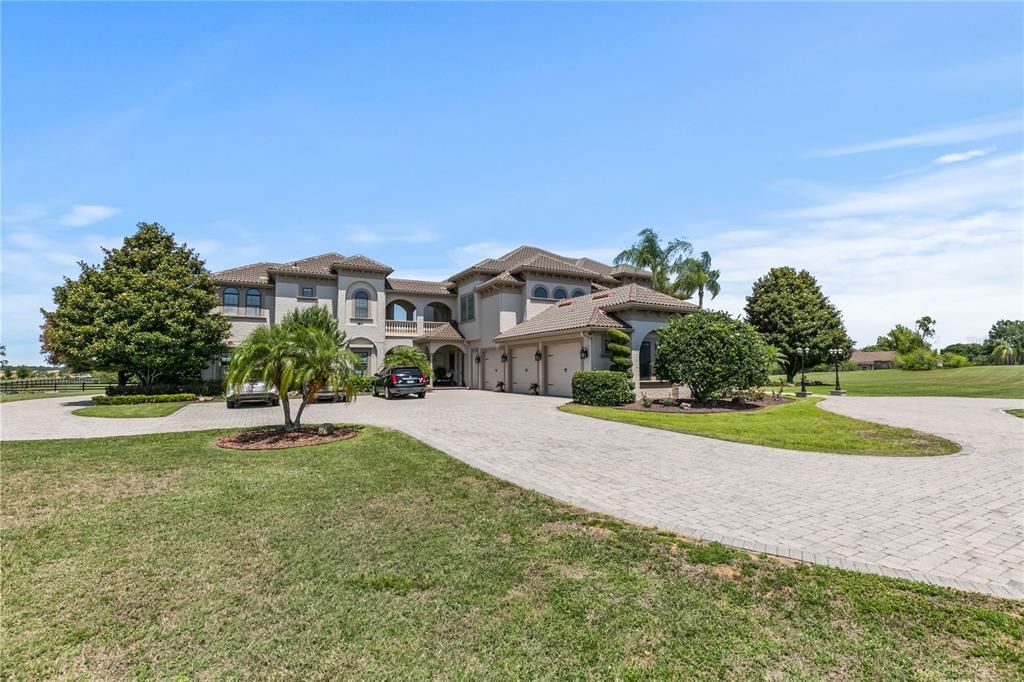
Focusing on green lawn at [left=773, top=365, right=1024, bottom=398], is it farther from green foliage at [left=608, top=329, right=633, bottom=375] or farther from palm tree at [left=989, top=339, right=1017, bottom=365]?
palm tree at [left=989, top=339, right=1017, bottom=365]

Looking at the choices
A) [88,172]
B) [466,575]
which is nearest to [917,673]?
[466,575]

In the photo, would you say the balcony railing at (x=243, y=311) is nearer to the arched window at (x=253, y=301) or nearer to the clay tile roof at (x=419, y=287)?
the arched window at (x=253, y=301)

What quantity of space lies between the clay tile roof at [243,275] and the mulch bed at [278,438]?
2165 centimetres

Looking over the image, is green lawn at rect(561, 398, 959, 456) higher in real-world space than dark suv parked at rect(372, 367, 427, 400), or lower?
lower

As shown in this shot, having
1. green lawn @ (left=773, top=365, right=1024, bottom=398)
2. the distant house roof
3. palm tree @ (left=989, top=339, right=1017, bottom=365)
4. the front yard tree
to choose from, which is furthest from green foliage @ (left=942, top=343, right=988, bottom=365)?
the front yard tree

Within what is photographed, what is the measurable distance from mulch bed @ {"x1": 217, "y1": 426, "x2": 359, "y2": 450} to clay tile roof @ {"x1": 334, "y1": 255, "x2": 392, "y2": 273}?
19.5m

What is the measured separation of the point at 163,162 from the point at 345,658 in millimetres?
12681

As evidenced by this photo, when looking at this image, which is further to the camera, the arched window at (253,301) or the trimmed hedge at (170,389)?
the arched window at (253,301)

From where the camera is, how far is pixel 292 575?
12.8 ft

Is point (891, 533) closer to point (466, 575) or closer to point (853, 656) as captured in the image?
point (853, 656)

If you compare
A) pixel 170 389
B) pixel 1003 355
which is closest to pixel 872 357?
pixel 1003 355

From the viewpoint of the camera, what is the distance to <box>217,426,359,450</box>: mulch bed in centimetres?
1013

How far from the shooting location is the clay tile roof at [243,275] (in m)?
29.7

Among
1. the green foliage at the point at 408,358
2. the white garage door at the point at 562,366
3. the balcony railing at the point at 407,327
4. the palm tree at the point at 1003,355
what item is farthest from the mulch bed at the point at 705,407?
the palm tree at the point at 1003,355
